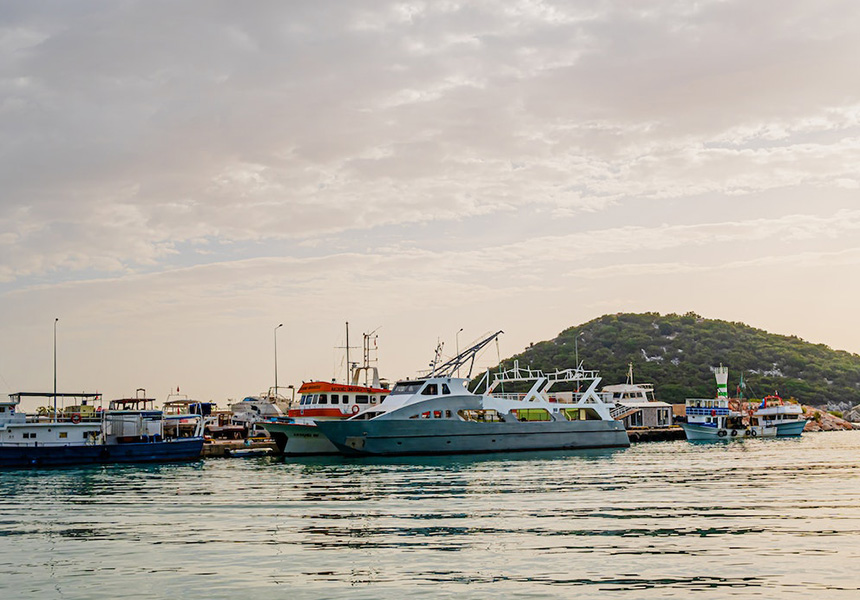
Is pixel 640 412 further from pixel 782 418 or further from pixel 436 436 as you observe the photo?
pixel 436 436

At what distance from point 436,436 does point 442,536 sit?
2966 cm

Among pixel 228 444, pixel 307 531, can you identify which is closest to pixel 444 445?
pixel 228 444

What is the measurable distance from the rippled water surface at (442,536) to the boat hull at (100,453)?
1159 cm

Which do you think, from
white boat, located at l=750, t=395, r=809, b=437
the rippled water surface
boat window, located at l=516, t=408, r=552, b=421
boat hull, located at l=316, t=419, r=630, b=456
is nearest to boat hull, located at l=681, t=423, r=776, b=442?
white boat, located at l=750, t=395, r=809, b=437

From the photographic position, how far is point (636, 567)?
50.8 feet

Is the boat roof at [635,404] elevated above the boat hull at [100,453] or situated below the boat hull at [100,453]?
above

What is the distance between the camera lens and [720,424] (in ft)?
246

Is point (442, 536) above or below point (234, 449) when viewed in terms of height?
above

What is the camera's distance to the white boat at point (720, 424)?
72.5m

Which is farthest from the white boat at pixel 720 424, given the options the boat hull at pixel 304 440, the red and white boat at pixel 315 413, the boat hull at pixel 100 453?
the boat hull at pixel 100 453

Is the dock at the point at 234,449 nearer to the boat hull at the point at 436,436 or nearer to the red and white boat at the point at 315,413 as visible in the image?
the red and white boat at the point at 315,413

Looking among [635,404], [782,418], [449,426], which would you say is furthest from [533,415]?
[782,418]

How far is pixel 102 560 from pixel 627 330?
521ft

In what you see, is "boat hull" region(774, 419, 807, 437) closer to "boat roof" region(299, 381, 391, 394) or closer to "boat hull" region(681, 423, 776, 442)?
"boat hull" region(681, 423, 776, 442)
